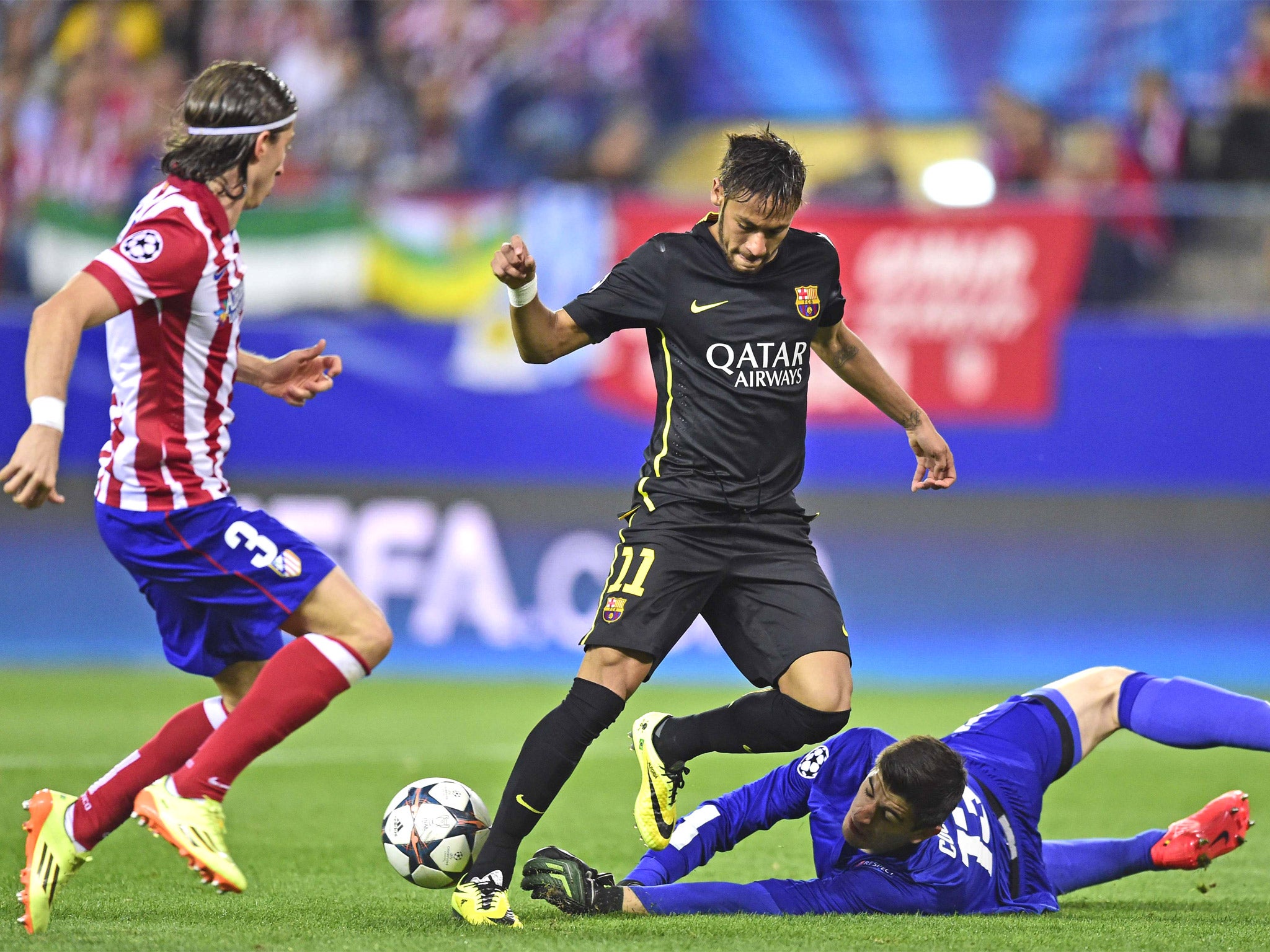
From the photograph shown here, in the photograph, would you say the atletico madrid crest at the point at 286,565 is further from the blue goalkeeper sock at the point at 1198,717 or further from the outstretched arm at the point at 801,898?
the blue goalkeeper sock at the point at 1198,717

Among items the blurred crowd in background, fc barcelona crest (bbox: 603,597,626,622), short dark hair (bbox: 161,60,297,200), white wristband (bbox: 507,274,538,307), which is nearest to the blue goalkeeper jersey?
fc barcelona crest (bbox: 603,597,626,622)

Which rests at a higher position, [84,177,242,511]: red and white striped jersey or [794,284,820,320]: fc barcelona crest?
[794,284,820,320]: fc barcelona crest

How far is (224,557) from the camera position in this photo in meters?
4.03

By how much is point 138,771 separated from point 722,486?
1733 millimetres

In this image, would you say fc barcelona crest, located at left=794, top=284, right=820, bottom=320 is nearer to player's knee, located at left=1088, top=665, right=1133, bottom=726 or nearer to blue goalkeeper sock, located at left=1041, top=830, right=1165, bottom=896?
player's knee, located at left=1088, top=665, right=1133, bottom=726

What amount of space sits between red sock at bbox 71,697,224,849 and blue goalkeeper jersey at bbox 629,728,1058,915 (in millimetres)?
1256

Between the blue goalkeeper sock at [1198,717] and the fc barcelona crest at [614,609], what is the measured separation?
1.44m

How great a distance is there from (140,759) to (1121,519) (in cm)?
833

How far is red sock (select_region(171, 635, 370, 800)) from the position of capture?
396 centimetres

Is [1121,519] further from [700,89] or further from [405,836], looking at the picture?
[405,836]

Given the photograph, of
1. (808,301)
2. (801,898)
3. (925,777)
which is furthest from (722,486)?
(801,898)

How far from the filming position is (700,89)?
14117mm

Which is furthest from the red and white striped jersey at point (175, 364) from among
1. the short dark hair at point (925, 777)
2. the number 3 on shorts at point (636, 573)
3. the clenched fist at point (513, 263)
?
the short dark hair at point (925, 777)

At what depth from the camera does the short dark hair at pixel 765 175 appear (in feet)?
14.0
